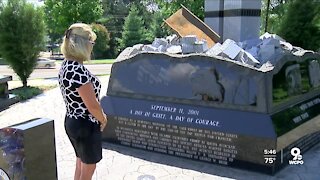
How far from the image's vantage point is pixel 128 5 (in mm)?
58500

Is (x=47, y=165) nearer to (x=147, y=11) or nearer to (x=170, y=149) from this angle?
(x=170, y=149)

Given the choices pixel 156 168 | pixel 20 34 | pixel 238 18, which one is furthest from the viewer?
pixel 20 34

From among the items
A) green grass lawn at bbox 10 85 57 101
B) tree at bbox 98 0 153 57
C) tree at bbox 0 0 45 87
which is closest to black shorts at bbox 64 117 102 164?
green grass lawn at bbox 10 85 57 101

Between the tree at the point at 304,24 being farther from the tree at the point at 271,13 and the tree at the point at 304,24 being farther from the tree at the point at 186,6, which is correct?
the tree at the point at 186,6

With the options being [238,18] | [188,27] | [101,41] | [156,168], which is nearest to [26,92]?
[188,27]

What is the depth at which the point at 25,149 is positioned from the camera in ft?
10.5

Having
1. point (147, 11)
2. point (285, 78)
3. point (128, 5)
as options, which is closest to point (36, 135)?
point (285, 78)

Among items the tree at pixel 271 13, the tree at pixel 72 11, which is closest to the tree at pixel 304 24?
the tree at pixel 271 13

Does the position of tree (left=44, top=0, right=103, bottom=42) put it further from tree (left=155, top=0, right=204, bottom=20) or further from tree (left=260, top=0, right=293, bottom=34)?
tree (left=260, top=0, right=293, bottom=34)

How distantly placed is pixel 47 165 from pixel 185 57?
2643 mm

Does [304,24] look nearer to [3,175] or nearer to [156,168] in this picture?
[156,168]

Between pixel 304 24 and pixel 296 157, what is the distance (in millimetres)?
11926

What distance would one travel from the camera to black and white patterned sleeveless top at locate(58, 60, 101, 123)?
279 cm

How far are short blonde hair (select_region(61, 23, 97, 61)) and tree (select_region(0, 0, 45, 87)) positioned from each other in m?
9.37
